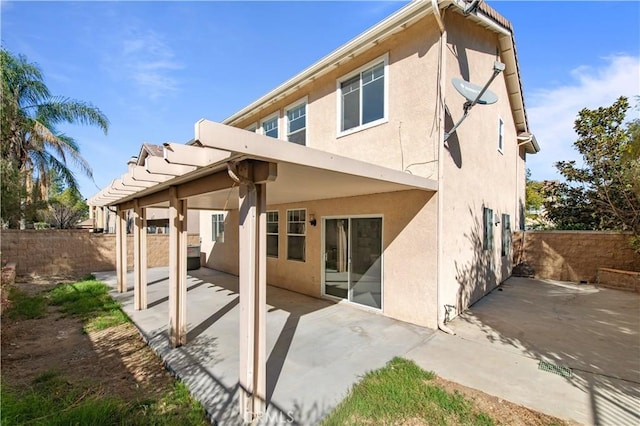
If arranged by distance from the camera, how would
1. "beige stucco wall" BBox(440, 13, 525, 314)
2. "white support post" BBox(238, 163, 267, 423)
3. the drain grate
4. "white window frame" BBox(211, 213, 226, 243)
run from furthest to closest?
"white window frame" BBox(211, 213, 226, 243) < "beige stucco wall" BBox(440, 13, 525, 314) < the drain grate < "white support post" BBox(238, 163, 267, 423)

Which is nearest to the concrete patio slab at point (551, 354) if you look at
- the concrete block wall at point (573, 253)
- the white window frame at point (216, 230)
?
the concrete block wall at point (573, 253)

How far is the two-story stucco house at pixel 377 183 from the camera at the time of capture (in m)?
3.92

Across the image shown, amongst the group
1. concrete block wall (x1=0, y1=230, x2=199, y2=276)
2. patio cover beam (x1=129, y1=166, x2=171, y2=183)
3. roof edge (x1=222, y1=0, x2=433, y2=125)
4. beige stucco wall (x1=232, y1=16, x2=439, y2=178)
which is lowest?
concrete block wall (x1=0, y1=230, x2=199, y2=276)

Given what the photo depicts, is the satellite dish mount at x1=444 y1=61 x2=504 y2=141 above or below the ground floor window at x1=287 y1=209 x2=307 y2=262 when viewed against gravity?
above

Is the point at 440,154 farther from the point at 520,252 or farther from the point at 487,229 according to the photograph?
the point at 520,252

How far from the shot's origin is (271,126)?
446 inches

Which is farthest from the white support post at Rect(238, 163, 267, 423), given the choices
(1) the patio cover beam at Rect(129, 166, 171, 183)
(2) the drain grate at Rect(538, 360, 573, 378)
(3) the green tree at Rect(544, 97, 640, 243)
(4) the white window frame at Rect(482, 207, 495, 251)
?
(3) the green tree at Rect(544, 97, 640, 243)

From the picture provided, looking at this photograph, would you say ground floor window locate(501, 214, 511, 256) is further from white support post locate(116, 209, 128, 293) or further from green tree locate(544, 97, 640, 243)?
white support post locate(116, 209, 128, 293)

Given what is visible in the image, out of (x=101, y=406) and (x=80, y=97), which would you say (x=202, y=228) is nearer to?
(x=80, y=97)

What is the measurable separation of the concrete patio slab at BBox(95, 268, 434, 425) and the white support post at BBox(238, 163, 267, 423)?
0.92ft

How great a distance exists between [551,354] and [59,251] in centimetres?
1853

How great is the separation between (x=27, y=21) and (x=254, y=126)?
7.03m

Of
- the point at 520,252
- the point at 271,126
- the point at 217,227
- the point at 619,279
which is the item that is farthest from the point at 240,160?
the point at 520,252

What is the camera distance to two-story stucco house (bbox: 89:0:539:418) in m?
3.92
